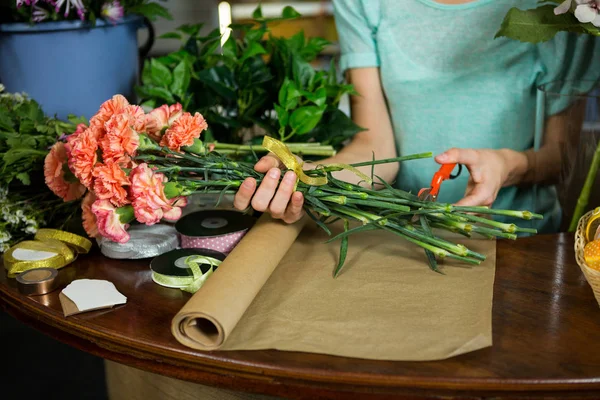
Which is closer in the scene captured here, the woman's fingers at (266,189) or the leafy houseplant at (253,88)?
the woman's fingers at (266,189)

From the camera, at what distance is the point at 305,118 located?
1282 millimetres

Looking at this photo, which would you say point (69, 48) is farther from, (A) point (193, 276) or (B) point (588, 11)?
(B) point (588, 11)

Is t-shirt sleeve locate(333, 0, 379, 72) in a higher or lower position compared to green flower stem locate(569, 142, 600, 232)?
higher

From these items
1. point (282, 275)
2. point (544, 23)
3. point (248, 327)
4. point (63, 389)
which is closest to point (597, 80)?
point (544, 23)

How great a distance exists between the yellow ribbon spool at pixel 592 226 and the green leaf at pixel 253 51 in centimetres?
74

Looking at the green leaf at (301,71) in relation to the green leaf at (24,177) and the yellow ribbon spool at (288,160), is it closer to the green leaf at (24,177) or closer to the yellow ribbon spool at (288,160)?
the yellow ribbon spool at (288,160)

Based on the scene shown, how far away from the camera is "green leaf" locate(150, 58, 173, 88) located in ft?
4.40

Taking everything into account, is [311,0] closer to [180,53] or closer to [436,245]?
[180,53]

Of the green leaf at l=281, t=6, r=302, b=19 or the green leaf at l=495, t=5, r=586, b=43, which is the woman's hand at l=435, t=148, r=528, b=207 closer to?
the green leaf at l=495, t=5, r=586, b=43

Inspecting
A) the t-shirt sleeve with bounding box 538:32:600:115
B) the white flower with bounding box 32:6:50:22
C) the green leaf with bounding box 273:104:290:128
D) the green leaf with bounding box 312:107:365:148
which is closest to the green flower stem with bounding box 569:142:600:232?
the t-shirt sleeve with bounding box 538:32:600:115

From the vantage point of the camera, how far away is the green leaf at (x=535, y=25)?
3.28 feet

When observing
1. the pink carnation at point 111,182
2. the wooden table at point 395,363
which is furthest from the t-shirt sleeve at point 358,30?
the pink carnation at point 111,182

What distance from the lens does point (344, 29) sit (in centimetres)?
149

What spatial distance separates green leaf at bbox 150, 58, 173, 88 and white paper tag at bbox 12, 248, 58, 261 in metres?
0.48
